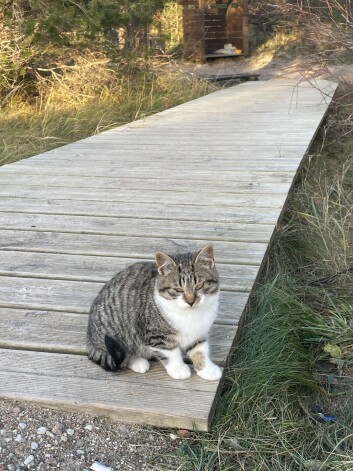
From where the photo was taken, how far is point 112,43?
29.7ft

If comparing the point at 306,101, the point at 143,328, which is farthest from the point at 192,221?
the point at 306,101

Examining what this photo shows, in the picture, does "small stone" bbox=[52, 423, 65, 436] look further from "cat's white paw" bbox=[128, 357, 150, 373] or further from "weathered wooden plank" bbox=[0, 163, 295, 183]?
"weathered wooden plank" bbox=[0, 163, 295, 183]

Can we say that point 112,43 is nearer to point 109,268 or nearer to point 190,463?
point 109,268

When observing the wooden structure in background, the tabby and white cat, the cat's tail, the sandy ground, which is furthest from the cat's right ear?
the wooden structure in background

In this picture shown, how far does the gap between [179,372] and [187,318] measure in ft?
0.66

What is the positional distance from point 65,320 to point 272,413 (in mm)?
997

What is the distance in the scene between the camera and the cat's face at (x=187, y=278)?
2107 mm

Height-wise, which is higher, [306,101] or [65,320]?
[65,320]

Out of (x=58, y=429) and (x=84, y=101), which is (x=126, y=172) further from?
(x=84, y=101)

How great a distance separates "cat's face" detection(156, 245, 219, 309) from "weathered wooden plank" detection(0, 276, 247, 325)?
0.41 metres

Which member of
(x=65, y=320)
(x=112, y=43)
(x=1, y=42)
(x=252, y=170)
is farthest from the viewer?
(x=112, y=43)

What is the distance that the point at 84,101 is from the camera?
27.8 ft

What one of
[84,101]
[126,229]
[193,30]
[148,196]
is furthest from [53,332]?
[193,30]

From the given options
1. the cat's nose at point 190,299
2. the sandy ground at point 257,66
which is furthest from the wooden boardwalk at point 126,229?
the sandy ground at point 257,66
